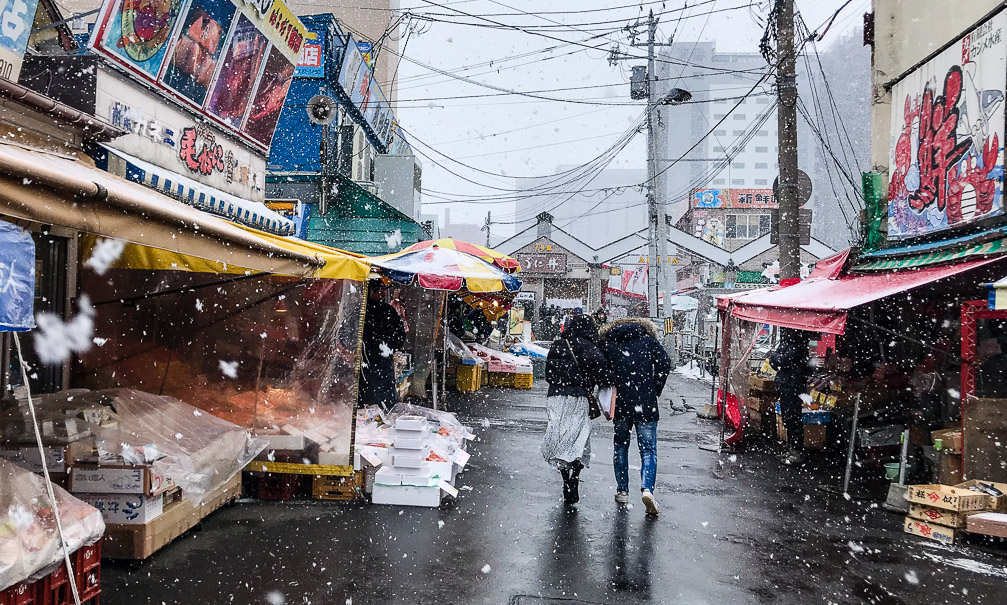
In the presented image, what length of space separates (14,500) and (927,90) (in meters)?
11.8

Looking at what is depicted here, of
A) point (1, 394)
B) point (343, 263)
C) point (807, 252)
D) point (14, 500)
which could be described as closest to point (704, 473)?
point (343, 263)

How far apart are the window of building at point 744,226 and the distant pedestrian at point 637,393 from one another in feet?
155

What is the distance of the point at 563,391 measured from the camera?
674 cm

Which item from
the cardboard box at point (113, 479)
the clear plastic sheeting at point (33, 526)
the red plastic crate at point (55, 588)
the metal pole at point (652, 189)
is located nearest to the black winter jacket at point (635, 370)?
the cardboard box at point (113, 479)

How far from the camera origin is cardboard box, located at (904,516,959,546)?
235 inches

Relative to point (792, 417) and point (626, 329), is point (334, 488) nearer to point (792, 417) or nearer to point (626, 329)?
point (626, 329)

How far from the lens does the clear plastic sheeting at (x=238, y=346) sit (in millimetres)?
6777

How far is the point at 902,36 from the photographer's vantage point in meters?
10.4

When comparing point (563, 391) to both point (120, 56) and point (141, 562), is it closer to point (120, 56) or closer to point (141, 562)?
point (141, 562)

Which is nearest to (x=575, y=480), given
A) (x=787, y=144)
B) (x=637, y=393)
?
(x=637, y=393)

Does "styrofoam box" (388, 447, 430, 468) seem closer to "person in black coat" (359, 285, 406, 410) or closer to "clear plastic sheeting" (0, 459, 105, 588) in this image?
Answer: "person in black coat" (359, 285, 406, 410)

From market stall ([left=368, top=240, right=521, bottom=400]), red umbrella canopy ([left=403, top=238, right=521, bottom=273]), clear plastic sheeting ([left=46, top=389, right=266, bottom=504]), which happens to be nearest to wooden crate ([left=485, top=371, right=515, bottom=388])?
market stall ([left=368, top=240, right=521, bottom=400])

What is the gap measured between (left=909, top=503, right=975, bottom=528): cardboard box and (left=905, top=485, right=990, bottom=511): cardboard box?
1.9 inches

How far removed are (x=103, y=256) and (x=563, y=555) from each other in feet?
19.7
